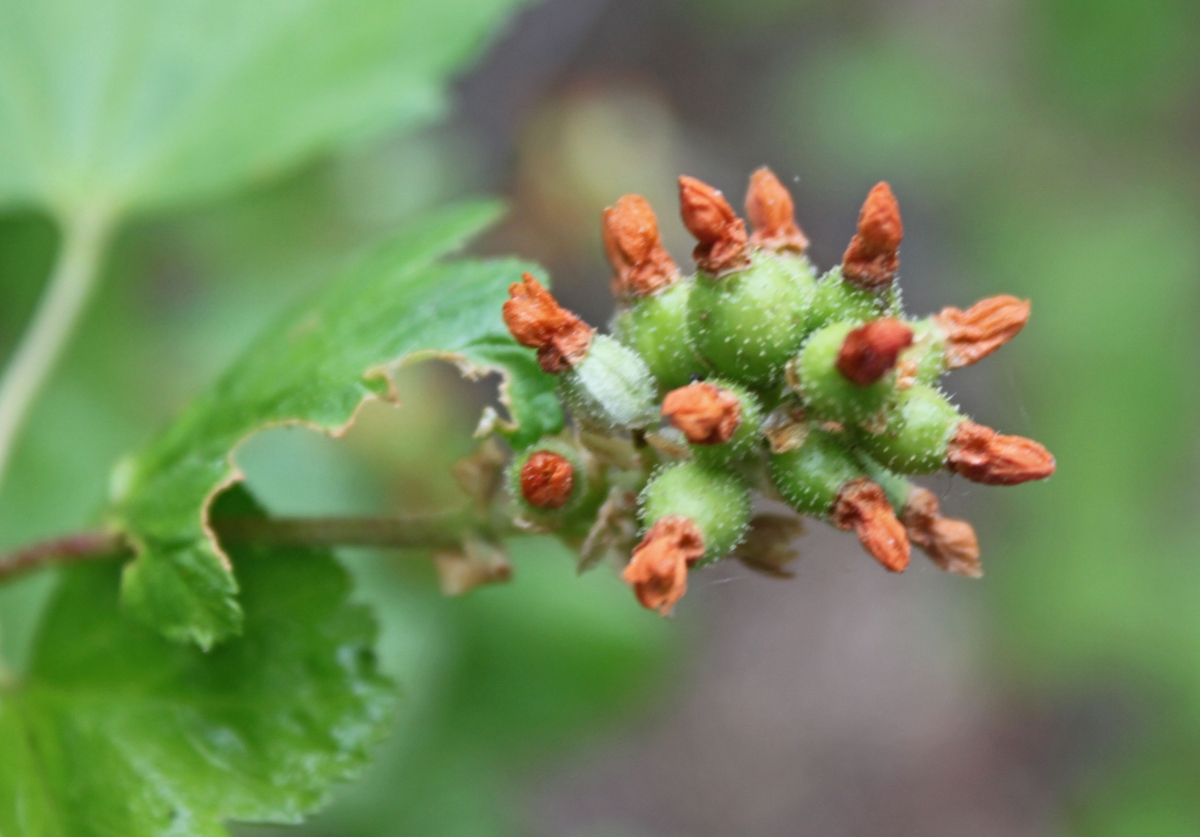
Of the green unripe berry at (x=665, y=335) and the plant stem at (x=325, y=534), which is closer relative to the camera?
the green unripe berry at (x=665, y=335)

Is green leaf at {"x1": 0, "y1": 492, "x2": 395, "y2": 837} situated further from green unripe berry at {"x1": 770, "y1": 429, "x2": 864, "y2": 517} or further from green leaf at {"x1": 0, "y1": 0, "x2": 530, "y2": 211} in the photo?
green leaf at {"x1": 0, "y1": 0, "x2": 530, "y2": 211}

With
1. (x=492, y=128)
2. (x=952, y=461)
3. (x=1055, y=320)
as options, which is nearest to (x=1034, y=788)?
(x=1055, y=320)

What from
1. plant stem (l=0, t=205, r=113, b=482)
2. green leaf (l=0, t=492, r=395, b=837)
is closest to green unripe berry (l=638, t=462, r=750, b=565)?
green leaf (l=0, t=492, r=395, b=837)

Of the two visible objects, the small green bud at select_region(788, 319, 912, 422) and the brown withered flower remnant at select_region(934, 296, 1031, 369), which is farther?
the brown withered flower remnant at select_region(934, 296, 1031, 369)

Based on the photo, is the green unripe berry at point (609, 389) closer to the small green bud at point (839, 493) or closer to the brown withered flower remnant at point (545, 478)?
the brown withered flower remnant at point (545, 478)

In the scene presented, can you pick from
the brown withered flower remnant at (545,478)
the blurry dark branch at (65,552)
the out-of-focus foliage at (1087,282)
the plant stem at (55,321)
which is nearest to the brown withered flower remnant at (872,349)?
the brown withered flower remnant at (545,478)

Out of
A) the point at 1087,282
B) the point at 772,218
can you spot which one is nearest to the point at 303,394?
the point at 772,218
